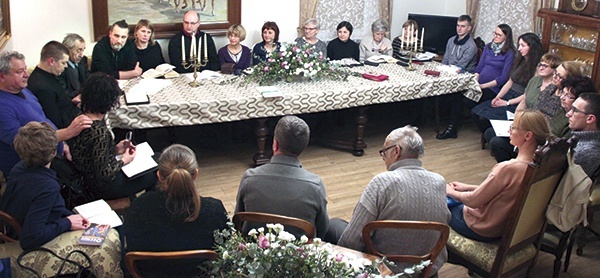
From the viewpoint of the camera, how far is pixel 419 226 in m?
2.63

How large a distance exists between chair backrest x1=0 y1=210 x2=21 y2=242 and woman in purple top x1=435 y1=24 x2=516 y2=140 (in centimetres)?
427

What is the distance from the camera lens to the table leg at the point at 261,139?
509 centimetres

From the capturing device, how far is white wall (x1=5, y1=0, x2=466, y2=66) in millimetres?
5480

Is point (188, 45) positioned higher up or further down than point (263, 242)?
higher up

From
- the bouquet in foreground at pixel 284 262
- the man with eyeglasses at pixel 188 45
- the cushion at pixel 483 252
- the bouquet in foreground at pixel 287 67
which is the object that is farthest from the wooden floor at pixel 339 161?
the bouquet in foreground at pixel 284 262

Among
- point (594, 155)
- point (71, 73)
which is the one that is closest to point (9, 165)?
point (71, 73)

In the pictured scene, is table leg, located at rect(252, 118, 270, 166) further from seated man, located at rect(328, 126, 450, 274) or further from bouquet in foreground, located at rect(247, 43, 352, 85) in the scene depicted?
seated man, located at rect(328, 126, 450, 274)

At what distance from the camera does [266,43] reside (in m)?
6.15

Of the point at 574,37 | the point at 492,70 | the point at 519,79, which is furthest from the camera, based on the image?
the point at 492,70

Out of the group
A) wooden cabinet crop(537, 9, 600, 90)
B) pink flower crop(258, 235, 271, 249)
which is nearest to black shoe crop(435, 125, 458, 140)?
wooden cabinet crop(537, 9, 600, 90)

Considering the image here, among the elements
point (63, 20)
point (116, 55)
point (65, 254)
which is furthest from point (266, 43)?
point (65, 254)

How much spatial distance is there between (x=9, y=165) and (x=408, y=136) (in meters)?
2.29

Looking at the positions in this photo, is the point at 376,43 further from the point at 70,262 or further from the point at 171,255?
the point at 171,255

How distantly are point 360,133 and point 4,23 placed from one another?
3.09 meters
